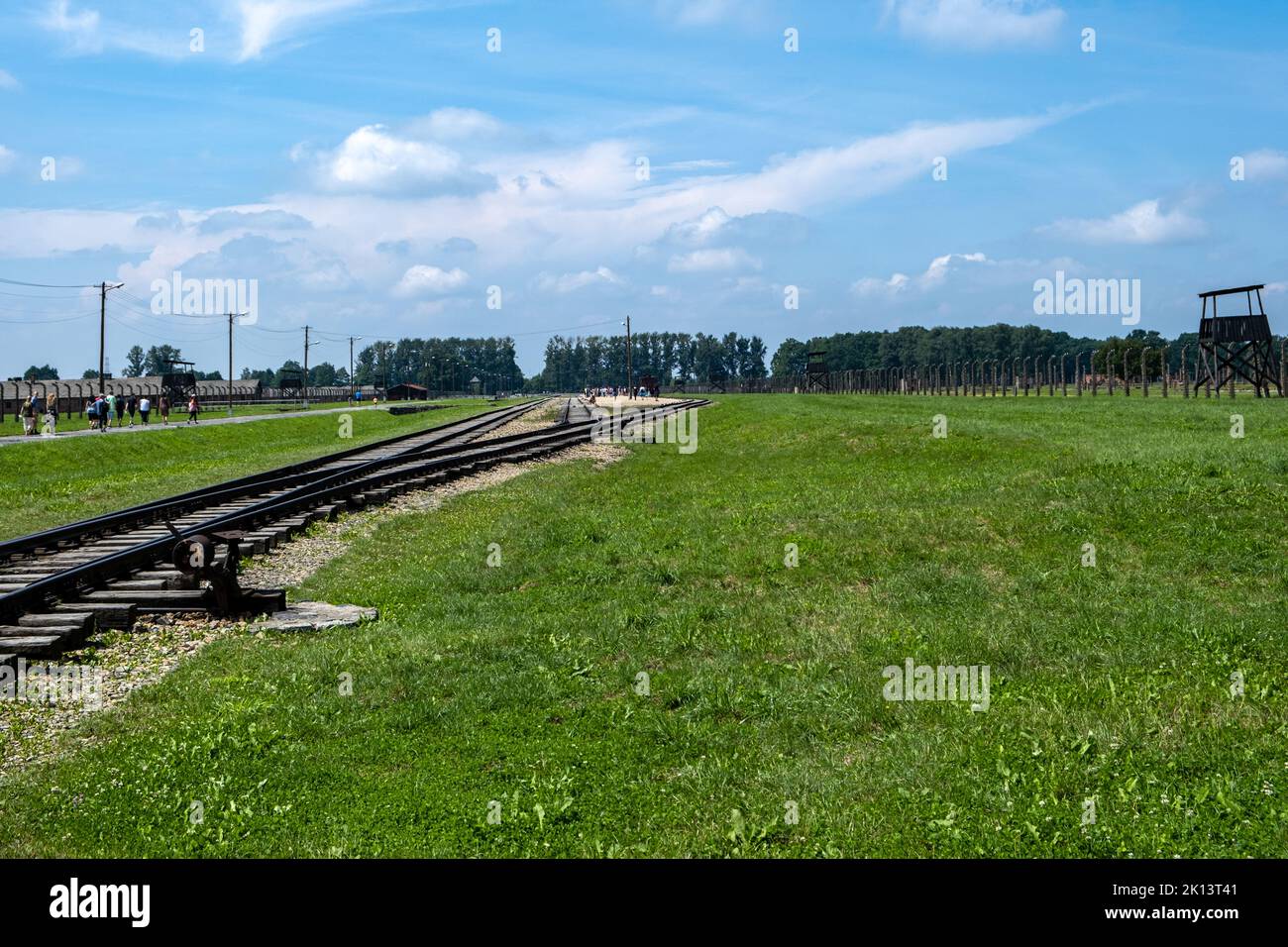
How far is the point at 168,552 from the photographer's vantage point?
14320mm

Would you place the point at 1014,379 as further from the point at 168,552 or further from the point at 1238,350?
the point at 168,552

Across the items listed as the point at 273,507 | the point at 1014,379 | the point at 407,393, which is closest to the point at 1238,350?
the point at 1014,379

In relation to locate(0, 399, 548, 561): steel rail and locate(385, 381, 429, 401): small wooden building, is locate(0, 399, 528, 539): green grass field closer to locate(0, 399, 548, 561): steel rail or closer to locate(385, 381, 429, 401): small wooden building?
locate(0, 399, 548, 561): steel rail

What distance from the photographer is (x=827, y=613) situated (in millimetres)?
10703

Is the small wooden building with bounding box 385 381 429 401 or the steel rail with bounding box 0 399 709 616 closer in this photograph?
the steel rail with bounding box 0 399 709 616

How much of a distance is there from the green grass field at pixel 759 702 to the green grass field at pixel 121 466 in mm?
9787

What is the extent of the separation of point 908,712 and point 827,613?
3.03 m

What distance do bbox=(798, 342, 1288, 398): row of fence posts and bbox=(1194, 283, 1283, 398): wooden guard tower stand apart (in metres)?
0.45

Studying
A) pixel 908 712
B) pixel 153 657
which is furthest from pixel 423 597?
pixel 908 712

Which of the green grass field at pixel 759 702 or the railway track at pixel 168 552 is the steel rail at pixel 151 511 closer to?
the railway track at pixel 168 552

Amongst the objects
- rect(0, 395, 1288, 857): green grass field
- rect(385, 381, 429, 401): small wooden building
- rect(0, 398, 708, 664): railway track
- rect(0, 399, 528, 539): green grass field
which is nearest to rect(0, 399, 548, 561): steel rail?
rect(0, 398, 708, 664): railway track

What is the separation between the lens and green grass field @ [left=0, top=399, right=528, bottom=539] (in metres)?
22.2

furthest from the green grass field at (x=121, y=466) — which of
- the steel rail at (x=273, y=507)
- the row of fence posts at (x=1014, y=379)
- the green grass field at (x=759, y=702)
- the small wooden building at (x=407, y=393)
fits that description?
the small wooden building at (x=407, y=393)
